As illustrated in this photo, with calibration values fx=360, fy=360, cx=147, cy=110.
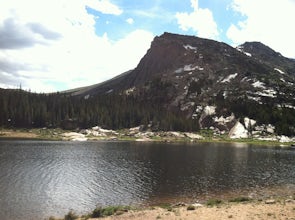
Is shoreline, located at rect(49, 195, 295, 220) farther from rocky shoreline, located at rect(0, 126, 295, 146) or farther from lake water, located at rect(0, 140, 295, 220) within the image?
rocky shoreline, located at rect(0, 126, 295, 146)

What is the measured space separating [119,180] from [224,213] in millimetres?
31926

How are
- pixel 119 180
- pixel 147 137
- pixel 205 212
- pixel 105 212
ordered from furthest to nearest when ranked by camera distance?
1. pixel 147 137
2. pixel 119 180
3. pixel 105 212
4. pixel 205 212

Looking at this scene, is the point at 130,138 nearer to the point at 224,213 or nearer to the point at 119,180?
the point at 119,180

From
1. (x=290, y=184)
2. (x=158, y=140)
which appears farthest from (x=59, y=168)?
(x=158, y=140)

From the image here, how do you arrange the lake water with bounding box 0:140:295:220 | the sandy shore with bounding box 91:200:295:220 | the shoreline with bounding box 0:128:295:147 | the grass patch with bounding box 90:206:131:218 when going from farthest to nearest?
the shoreline with bounding box 0:128:295:147 < the lake water with bounding box 0:140:295:220 < the grass patch with bounding box 90:206:131:218 < the sandy shore with bounding box 91:200:295:220

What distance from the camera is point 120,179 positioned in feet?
231

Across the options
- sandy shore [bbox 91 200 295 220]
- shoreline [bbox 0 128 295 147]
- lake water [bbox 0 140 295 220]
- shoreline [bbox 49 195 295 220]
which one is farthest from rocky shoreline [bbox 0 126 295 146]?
sandy shore [bbox 91 200 295 220]

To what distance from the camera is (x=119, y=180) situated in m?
69.4

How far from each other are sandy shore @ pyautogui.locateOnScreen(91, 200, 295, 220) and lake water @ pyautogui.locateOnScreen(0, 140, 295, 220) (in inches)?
372

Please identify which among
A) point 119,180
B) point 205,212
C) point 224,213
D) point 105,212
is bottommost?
point 119,180

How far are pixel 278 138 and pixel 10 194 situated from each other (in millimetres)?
165124

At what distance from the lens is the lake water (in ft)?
169

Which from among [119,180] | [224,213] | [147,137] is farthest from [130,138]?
[224,213]

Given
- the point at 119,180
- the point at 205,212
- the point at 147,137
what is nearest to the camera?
the point at 205,212
